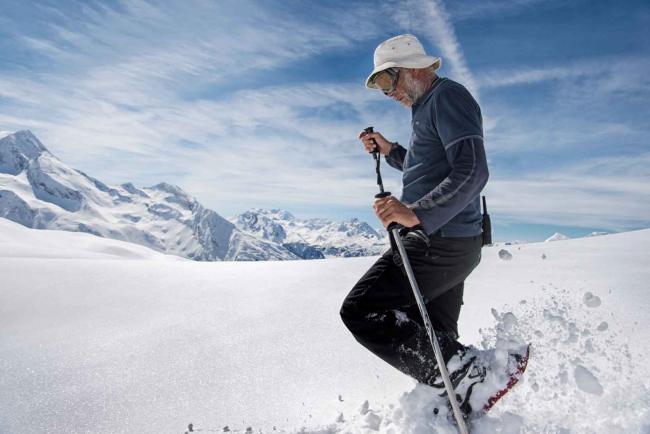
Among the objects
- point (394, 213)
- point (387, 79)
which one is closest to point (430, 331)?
point (394, 213)

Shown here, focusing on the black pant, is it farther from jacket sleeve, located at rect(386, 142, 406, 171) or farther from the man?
jacket sleeve, located at rect(386, 142, 406, 171)

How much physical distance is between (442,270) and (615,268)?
16.6 feet

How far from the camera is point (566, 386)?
2861 millimetres

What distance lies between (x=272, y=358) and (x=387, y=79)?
112 inches

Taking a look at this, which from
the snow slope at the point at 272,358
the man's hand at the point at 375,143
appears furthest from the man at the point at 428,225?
the man's hand at the point at 375,143

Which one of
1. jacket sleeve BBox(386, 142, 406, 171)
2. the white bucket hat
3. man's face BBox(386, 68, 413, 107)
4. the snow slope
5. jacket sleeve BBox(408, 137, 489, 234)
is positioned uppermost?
the white bucket hat

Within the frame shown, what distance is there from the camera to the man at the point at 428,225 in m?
2.59

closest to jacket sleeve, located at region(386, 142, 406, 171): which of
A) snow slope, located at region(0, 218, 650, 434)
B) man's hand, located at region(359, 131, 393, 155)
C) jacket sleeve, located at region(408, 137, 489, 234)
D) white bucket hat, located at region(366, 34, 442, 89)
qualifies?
man's hand, located at region(359, 131, 393, 155)

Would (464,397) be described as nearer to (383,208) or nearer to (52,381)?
(383,208)

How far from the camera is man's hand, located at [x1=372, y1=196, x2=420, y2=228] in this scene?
2.59 metres

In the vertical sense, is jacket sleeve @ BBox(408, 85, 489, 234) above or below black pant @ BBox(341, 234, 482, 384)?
above

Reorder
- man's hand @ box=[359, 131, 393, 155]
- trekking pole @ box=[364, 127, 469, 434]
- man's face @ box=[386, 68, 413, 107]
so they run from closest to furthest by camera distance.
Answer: trekking pole @ box=[364, 127, 469, 434] → man's face @ box=[386, 68, 413, 107] → man's hand @ box=[359, 131, 393, 155]

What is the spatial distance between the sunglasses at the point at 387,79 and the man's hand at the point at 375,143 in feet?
2.16

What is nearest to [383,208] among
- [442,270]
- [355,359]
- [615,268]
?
[442,270]
